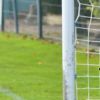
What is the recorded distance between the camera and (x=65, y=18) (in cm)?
514

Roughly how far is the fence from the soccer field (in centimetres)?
75

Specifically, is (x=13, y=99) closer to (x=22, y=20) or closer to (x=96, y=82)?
(x=96, y=82)

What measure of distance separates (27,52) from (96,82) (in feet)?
15.3

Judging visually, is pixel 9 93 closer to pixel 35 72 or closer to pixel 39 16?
pixel 35 72

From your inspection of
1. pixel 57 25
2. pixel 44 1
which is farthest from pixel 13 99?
pixel 44 1

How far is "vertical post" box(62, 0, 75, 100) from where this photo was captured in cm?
513

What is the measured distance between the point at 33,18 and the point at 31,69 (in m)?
6.03

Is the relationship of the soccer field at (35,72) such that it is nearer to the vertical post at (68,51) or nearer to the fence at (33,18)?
the fence at (33,18)

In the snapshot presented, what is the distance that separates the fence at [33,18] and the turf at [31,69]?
1.88 ft

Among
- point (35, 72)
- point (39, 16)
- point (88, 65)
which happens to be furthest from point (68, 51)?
point (39, 16)

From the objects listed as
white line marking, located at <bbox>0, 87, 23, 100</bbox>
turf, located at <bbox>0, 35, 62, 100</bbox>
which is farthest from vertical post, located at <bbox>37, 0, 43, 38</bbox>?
white line marking, located at <bbox>0, 87, 23, 100</bbox>

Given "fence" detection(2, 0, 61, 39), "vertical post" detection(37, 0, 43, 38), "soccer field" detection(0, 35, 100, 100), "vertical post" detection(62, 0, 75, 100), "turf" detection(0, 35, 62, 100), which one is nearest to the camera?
"vertical post" detection(62, 0, 75, 100)

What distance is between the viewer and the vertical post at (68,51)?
5133 mm

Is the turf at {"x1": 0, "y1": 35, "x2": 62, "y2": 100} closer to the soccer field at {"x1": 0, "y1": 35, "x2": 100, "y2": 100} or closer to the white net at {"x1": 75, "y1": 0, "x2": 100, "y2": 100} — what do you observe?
the soccer field at {"x1": 0, "y1": 35, "x2": 100, "y2": 100}
